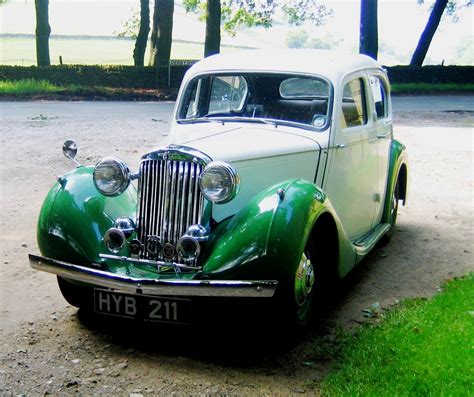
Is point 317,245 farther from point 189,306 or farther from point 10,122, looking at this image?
point 10,122

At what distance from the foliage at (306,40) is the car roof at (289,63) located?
78.8 m

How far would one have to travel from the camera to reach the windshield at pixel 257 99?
5547 millimetres

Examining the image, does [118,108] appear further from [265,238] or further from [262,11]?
[262,11]

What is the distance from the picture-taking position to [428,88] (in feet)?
93.3

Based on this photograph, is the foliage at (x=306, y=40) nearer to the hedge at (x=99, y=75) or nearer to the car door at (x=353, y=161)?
the hedge at (x=99, y=75)

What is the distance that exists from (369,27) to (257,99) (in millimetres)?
21247

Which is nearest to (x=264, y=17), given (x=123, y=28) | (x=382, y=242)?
(x=123, y=28)

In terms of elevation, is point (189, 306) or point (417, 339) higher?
point (189, 306)

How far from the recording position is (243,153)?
4688mm

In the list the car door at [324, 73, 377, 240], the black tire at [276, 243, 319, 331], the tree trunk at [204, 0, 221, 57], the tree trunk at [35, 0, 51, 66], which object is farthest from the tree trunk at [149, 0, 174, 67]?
the black tire at [276, 243, 319, 331]

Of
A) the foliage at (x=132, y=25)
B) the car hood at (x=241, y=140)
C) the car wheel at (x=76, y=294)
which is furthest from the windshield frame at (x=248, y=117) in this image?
the foliage at (x=132, y=25)

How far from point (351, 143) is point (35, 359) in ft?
10.1

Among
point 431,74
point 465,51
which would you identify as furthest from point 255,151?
point 465,51

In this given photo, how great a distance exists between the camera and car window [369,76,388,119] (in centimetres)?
650
